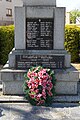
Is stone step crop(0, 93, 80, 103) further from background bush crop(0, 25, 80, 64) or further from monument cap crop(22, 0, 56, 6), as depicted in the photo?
background bush crop(0, 25, 80, 64)

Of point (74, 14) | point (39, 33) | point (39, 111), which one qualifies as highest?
point (74, 14)

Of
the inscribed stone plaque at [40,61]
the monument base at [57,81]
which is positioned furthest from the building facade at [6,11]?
the monument base at [57,81]

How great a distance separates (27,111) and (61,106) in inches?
32.1

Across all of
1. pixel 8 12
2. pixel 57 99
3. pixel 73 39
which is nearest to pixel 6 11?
pixel 8 12

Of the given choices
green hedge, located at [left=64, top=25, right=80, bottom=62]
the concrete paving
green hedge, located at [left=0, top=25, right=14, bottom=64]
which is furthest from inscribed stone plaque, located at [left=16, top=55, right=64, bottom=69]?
green hedge, located at [left=64, top=25, right=80, bottom=62]

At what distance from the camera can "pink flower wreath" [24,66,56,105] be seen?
5.55m

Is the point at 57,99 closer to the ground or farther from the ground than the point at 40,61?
closer to the ground

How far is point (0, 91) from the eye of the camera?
636 cm

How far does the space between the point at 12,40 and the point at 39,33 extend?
4.12 m

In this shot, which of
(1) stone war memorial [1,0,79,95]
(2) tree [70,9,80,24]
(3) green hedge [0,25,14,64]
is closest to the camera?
(1) stone war memorial [1,0,79,95]

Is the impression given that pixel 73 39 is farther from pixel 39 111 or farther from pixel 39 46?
pixel 39 111

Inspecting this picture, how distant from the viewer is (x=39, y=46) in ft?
20.7

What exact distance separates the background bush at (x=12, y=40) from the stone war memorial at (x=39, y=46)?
12.5 feet

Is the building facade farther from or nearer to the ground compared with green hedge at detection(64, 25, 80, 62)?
farther from the ground
